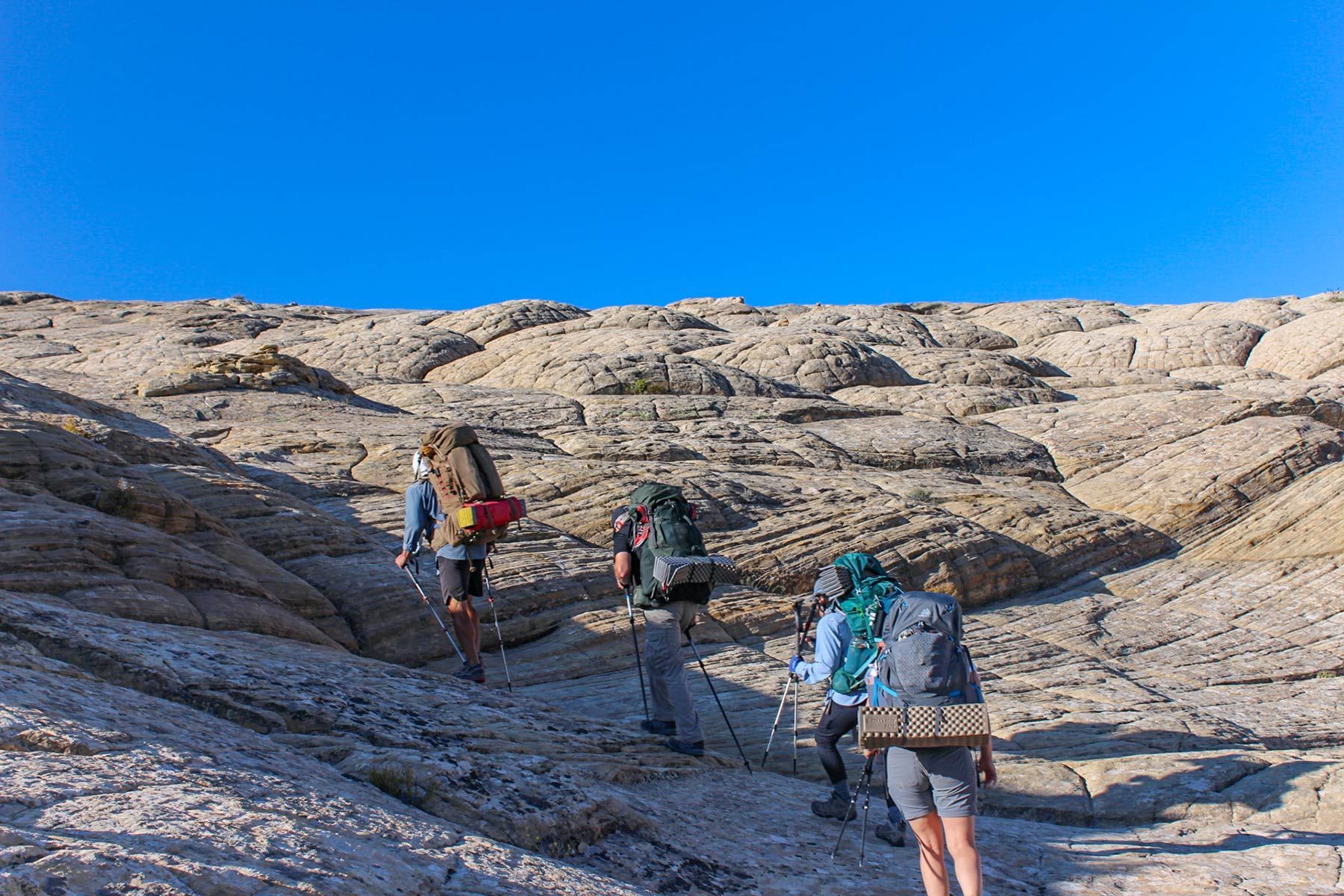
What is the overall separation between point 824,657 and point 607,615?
7069 millimetres

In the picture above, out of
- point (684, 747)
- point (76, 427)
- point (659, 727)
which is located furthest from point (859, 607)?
point (76, 427)

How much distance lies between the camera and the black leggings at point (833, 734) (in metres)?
10.1

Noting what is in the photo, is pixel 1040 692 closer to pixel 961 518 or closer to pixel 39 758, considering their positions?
pixel 961 518

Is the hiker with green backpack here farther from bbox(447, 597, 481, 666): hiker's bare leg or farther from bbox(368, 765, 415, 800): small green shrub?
bbox(368, 765, 415, 800): small green shrub

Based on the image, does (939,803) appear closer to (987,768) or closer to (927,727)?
(987,768)

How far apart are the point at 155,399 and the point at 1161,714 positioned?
25.5 meters

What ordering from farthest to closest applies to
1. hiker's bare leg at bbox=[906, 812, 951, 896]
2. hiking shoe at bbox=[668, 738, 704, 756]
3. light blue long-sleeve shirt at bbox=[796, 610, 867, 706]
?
hiking shoe at bbox=[668, 738, 704, 756]
light blue long-sleeve shirt at bbox=[796, 610, 867, 706]
hiker's bare leg at bbox=[906, 812, 951, 896]

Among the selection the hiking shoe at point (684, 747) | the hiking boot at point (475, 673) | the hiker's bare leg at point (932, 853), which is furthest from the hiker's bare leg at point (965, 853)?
the hiking boot at point (475, 673)

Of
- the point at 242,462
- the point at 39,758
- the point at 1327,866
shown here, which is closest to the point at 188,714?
the point at 39,758

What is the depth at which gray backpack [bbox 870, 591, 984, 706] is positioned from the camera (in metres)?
7.32

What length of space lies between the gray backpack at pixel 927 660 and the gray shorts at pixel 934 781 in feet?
1.32

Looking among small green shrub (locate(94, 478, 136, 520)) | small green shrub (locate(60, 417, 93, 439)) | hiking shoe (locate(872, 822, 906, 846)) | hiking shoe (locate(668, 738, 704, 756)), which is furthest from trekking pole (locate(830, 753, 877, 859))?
small green shrub (locate(60, 417, 93, 439))

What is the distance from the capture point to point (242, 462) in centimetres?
2122

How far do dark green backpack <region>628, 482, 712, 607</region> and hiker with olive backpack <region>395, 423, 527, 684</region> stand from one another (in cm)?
177
